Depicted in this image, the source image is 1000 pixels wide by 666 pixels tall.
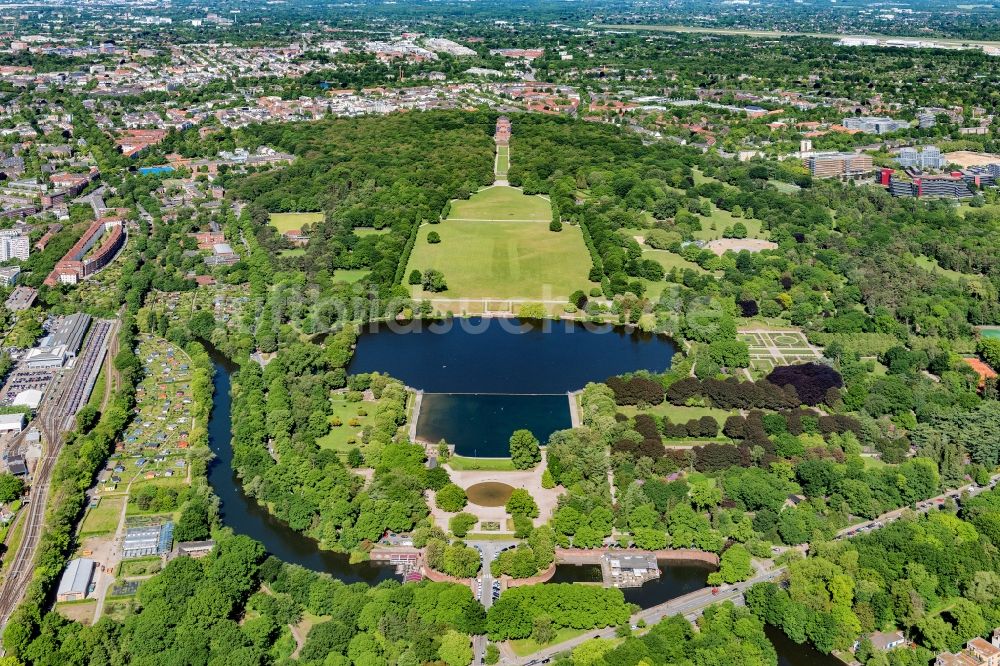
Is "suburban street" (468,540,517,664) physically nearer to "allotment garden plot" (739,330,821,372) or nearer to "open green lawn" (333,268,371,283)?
"allotment garden plot" (739,330,821,372)

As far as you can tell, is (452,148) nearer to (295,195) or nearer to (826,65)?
(295,195)

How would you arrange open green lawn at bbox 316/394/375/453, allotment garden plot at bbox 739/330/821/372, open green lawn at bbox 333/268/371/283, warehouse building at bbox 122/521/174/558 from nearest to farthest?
1. warehouse building at bbox 122/521/174/558
2. open green lawn at bbox 316/394/375/453
3. allotment garden plot at bbox 739/330/821/372
4. open green lawn at bbox 333/268/371/283

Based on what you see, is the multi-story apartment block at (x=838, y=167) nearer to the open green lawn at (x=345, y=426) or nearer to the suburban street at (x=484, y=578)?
the open green lawn at (x=345, y=426)

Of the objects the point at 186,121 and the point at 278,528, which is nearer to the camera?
the point at 278,528

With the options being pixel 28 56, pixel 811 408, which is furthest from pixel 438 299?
pixel 28 56

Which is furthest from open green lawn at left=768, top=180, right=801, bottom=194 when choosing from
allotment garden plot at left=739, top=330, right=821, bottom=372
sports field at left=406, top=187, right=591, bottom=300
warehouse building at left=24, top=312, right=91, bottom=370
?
warehouse building at left=24, top=312, right=91, bottom=370
